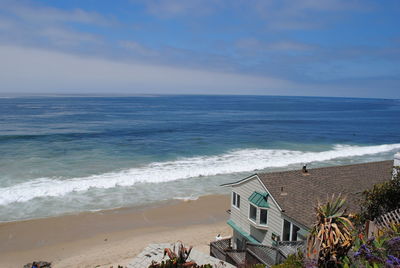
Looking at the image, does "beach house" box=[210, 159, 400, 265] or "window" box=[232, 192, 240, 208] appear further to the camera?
"window" box=[232, 192, 240, 208]

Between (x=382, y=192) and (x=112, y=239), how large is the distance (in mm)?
16052

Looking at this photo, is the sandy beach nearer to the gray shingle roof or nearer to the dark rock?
the dark rock

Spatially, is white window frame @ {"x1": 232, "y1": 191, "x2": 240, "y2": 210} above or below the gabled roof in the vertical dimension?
below

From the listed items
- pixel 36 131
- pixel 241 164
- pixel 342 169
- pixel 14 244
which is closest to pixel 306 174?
pixel 342 169

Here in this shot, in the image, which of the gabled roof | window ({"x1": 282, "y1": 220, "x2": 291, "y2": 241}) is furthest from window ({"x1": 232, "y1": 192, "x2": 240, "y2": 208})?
window ({"x1": 282, "y1": 220, "x2": 291, "y2": 241})

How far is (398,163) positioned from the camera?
12.8 metres

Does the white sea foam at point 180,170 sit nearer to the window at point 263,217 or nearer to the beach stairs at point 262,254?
the beach stairs at point 262,254

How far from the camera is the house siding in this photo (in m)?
14.0

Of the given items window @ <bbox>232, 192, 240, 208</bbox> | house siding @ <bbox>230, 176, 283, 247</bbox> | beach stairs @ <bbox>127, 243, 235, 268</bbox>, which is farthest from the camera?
window @ <bbox>232, 192, 240, 208</bbox>

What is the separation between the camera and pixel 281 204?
13.8 m

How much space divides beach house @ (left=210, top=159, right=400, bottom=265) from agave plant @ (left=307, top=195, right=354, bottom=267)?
2807 mm

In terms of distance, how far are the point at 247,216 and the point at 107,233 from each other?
1047 centimetres

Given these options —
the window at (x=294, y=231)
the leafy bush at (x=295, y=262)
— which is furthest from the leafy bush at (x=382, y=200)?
the leafy bush at (x=295, y=262)

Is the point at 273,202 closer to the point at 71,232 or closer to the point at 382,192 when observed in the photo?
the point at 382,192
